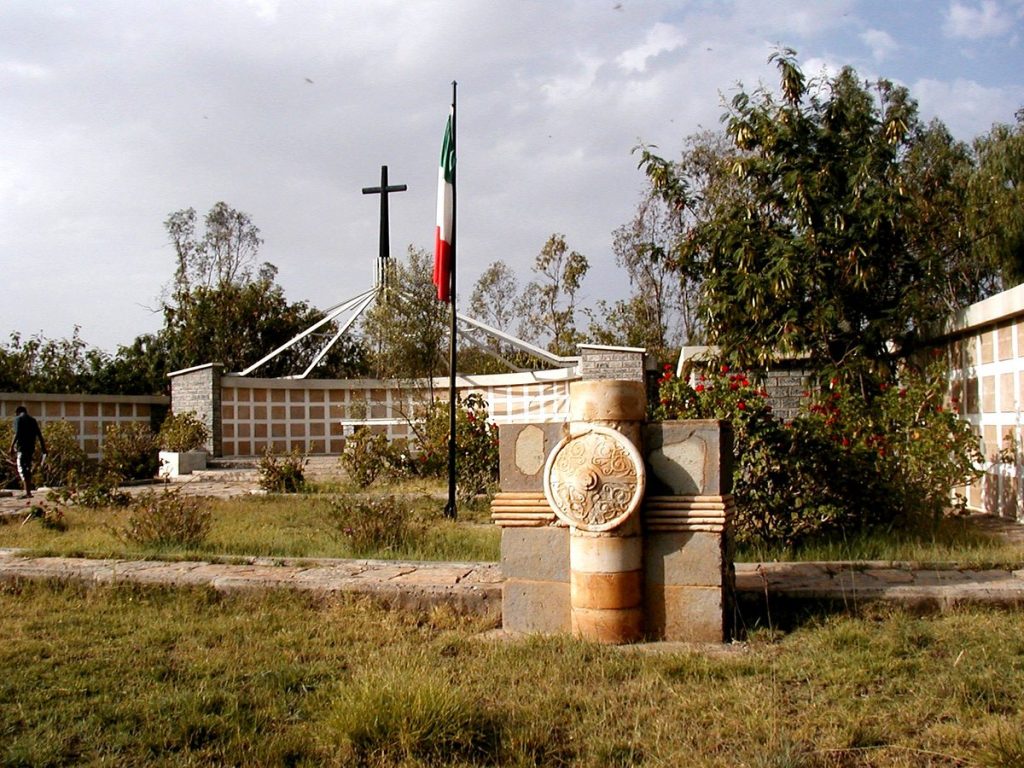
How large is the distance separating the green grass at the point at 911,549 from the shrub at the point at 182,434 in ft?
46.1

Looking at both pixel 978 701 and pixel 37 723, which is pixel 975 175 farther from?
pixel 37 723

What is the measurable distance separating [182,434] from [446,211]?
10.1 m

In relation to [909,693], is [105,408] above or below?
above

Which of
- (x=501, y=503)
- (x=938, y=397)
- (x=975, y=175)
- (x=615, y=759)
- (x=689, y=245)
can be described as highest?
(x=975, y=175)

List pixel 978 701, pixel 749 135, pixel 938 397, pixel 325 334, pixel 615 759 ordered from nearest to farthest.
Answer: pixel 615 759 → pixel 978 701 → pixel 938 397 → pixel 749 135 → pixel 325 334

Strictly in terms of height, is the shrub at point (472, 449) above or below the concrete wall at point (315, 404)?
below

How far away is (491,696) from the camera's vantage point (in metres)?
3.57

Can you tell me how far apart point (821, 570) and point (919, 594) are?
2.41 feet

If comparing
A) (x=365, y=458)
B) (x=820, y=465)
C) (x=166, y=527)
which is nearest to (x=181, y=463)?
(x=365, y=458)

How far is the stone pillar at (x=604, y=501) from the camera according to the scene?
4191 millimetres

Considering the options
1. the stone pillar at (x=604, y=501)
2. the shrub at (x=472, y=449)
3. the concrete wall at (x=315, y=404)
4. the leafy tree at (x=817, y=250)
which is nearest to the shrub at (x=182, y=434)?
the concrete wall at (x=315, y=404)

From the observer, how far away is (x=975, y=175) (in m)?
20.0

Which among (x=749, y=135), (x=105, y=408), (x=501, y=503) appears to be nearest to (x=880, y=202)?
(x=749, y=135)

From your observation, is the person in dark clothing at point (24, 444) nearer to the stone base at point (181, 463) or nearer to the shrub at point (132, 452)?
the shrub at point (132, 452)
